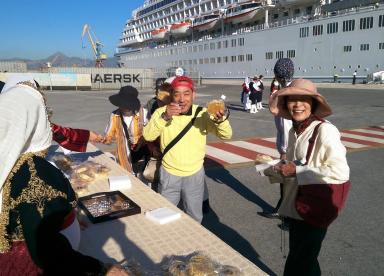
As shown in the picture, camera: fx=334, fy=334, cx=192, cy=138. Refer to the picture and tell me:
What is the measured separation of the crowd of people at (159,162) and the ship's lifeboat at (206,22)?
51.3 m

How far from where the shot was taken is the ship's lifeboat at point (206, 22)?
52.7 meters

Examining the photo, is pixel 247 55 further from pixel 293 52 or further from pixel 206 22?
pixel 206 22

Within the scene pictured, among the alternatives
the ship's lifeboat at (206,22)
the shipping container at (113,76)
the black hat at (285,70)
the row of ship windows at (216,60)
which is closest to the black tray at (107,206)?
the black hat at (285,70)

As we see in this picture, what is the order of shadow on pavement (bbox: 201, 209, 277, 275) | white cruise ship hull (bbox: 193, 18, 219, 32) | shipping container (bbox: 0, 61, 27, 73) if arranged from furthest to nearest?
white cruise ship hull (bbox: 193, 18, 219, 32), shipping container (bbox: 0, 61, 27, 73), shadow on pavement (bbox: 201, 209, 277, 275)

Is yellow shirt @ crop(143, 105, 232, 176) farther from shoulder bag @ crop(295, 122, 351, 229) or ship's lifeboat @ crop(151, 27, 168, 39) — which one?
ship's lifeboat @ crop(151, 27, 168, 39)

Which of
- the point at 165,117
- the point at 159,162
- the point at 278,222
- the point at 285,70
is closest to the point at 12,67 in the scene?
the point at 159,162

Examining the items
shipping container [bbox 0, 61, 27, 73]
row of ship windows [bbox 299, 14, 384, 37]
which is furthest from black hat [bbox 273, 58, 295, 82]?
shipping container [bbox 0, 61, 27, 73]

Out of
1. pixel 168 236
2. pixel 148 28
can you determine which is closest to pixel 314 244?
pixel 168 236

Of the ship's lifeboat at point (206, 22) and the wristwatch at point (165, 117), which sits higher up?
the ship's lifeboat at point (206, 22)

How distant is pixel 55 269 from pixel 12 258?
204 mm

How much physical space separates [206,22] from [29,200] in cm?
5548

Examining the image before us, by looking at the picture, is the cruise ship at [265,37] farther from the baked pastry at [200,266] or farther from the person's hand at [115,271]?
the person's hand at [115,271]

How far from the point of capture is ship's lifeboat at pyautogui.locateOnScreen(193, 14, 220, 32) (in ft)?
173

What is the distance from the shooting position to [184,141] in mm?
3080
